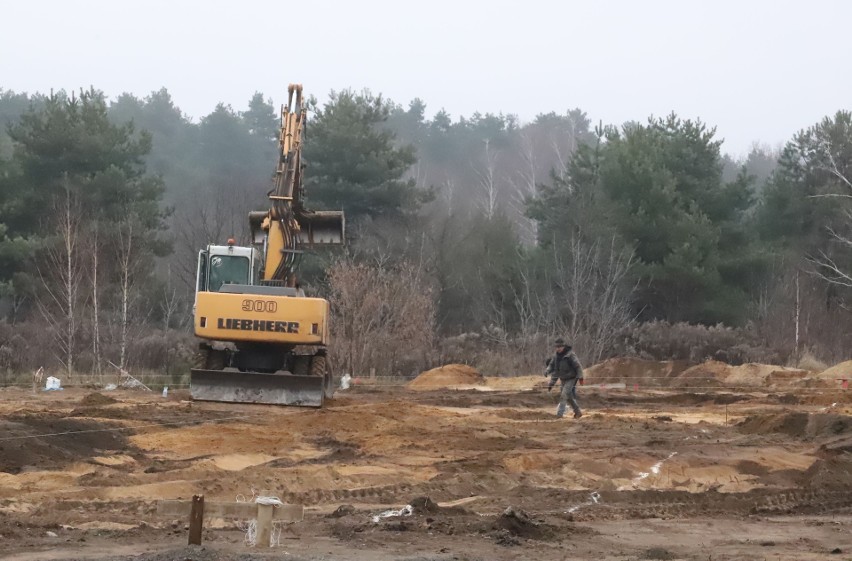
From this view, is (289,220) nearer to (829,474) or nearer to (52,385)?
(52,385)

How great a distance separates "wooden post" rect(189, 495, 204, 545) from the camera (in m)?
8.49

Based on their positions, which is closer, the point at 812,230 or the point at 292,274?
the point at 292,274

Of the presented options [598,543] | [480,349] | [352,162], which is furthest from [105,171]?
[598,543]

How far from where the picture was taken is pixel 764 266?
48375 millimetres

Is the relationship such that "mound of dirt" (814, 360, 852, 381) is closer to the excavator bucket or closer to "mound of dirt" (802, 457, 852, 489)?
the excavator bucket

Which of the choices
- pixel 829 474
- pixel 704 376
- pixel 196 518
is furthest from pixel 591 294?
pixel 196 518

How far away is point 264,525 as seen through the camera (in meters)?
8.80

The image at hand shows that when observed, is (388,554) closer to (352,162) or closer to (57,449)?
(57,449)

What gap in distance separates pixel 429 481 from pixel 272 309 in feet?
22.9

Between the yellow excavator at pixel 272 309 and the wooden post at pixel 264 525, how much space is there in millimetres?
10195


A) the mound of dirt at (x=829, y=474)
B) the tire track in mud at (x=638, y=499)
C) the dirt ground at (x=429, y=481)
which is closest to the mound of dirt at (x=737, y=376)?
the dirt ground at (x=429, y=481)

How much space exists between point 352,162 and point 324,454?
33.1 meters

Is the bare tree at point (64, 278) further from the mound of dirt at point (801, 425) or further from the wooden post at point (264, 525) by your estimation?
the wooden post at point (264, 525)

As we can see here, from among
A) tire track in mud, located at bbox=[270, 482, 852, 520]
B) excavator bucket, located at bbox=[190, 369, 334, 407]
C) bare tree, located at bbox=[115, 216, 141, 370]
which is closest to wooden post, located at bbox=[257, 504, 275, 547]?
tire track in mud, located at bbox=[270, 482, 852, 520]
